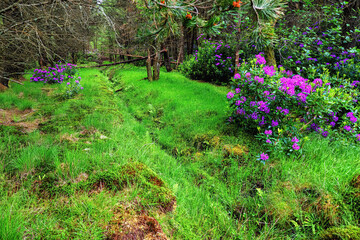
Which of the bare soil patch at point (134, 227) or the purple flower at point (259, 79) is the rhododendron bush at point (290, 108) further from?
the bare soil patch at point (134, 227)

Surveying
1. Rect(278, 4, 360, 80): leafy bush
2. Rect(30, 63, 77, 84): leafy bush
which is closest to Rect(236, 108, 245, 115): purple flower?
Rect(278, 4, 360, 80): leafy bush

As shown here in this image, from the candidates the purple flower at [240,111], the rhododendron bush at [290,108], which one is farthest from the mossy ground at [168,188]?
the purple flower at [240,111]

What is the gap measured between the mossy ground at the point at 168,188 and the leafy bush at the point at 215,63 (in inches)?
183

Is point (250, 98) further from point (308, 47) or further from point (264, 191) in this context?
point (308, 47)

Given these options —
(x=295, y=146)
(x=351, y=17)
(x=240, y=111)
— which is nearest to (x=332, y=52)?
(x=351, y=17)

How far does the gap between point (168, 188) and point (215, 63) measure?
23.9 feet

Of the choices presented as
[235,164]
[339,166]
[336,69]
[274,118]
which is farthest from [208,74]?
[339,166]

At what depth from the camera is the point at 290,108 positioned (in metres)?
3.44

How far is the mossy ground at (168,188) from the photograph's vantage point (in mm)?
1681

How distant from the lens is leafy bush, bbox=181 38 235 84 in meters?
8.20

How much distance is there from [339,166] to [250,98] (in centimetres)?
191

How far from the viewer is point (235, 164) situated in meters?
3.28

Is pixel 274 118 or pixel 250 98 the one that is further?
pixel 250 98

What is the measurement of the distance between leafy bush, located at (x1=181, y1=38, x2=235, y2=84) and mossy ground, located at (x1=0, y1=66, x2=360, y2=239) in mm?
4646
